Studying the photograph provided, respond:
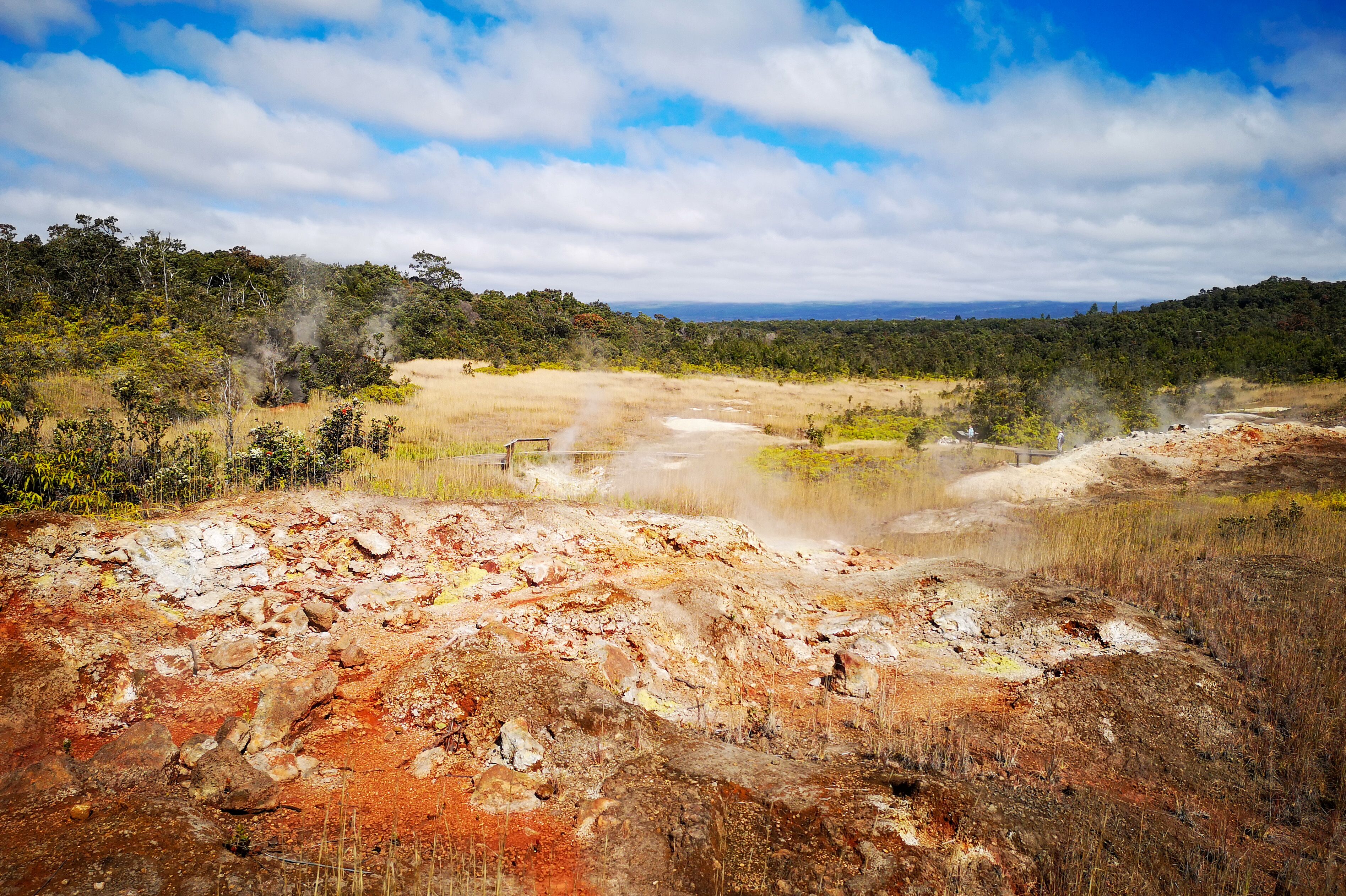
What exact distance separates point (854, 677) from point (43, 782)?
5988 mm

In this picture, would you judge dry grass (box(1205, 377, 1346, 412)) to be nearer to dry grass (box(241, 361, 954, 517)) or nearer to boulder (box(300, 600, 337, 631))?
dry grass (box(241, 361, 954, 517))

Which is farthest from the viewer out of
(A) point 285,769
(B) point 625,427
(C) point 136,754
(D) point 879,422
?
(D) point 879,422

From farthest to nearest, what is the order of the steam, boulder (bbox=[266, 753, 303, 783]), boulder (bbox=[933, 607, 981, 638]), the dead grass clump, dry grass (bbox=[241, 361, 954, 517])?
the steam, dry grass (bbox=[241, 361, 954, 517]), boulder (bbox=[933, 607, 981, 638]), the dead grass clump, boulder (bbox=[266, 753, 303, 783])

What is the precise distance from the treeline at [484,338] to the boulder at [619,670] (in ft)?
24.7

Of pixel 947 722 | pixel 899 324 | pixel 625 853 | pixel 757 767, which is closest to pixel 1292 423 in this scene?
pixel 947 722

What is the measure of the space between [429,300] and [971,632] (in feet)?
129

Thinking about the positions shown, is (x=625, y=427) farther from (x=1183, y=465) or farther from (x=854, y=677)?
(x=854, y=677)

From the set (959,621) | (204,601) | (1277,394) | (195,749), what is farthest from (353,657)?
(1277,394)

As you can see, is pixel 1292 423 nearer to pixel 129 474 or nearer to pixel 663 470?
pixel 663 470

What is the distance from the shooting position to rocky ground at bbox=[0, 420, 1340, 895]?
12.1ft

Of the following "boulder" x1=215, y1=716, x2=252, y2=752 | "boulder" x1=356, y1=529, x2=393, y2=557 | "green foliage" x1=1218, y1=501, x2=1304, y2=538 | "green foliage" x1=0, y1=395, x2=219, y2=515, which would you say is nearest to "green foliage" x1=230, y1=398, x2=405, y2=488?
"green foliage" x1=0, y1=395, x2=219, y2=515

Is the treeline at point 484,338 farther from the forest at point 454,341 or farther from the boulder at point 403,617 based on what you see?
the boulder at point 403,617

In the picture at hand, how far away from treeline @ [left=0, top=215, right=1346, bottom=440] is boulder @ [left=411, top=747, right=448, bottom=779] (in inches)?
280

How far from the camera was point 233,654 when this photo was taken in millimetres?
5469
